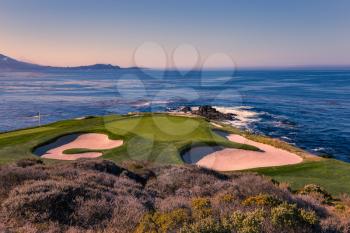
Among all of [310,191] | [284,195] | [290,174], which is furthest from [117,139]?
[284,195]

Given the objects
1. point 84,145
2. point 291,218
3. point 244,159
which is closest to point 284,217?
point 291,218

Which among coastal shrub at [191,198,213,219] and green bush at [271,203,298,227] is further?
coastal shrub at [191,198,213,219]

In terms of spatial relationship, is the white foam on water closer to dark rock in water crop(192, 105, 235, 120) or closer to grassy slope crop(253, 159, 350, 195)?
dark rock in water crop(192, 105, 235, 120)

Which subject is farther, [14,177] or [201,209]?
[14,177]

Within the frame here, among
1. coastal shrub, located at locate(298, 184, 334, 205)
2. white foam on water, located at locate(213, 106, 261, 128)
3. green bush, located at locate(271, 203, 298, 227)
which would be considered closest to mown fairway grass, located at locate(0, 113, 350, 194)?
coastal shrub, located at locate(298, 184, 334, 205)

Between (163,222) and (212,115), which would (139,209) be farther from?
(212,115)

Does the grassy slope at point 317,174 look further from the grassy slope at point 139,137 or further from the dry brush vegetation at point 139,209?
the dry brush vegetation at point 139,209
